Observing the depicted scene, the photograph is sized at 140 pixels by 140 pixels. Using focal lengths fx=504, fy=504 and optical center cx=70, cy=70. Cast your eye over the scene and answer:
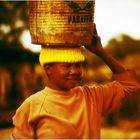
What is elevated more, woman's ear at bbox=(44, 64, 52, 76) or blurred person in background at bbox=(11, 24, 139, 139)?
woman's ear at bbox=(44, 64, 52, 76)

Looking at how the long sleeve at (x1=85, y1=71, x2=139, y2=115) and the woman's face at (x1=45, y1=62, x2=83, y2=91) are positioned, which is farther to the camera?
the long sleeve at (x1=85, y1=71, x2=139, y2=115)

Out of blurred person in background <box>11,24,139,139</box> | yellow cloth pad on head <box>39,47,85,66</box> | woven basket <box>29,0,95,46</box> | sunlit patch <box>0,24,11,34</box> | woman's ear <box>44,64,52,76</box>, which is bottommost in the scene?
sunlit patch <box>0,24,11,34</box>

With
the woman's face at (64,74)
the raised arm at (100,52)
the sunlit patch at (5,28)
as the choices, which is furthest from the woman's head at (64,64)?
the sunlit patch at (5,28)

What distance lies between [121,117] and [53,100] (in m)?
7.34

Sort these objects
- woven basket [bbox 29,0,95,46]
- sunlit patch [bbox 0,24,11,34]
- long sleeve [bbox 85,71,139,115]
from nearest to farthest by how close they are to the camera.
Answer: woven basket [bbox 29,0,95,46]
long sleeve [bbox 85,71,139,115]
sunlit patch [bbox 0,24,11,34]

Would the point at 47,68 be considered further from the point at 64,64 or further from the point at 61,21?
the point at 61,21

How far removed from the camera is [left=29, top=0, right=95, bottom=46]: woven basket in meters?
3.39

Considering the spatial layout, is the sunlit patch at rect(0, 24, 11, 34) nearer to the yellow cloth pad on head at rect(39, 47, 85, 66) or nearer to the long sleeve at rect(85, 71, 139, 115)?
the long sleeve at rect(85, 71, 139, 115)

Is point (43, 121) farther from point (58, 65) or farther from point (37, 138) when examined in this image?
point (58, 65)

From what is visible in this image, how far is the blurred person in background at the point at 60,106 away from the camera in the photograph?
11.4 feet

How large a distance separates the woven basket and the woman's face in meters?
0.16

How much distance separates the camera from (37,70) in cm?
1040

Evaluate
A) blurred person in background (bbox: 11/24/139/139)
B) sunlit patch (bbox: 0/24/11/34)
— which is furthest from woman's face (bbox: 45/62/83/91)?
sunlit patch (bbox: 0/24/11/34)

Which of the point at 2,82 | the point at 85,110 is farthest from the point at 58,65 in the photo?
the point at 2,82
